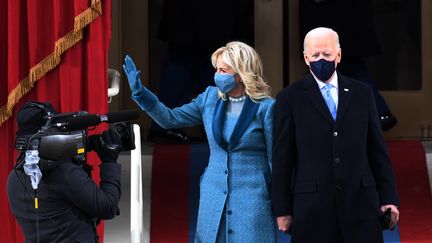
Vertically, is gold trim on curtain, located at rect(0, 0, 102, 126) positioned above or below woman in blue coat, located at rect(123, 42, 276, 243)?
above

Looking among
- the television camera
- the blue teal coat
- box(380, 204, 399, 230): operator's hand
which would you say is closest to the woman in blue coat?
the blue teal coat

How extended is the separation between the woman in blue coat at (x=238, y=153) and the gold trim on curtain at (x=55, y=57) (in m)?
0.97

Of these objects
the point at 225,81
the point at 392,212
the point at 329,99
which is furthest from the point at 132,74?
the point at 392,212

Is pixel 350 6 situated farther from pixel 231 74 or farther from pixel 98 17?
pixel 231 74

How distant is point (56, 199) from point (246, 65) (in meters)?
1.03

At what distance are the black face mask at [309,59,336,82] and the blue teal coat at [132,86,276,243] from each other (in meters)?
0.28

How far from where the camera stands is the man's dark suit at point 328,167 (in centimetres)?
383

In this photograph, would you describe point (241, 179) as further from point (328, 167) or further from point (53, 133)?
point (53, 133)

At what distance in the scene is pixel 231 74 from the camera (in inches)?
158

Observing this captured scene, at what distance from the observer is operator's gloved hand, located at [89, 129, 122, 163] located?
3.56 m

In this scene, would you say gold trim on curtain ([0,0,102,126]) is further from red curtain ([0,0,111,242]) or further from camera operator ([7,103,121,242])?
camera operator ([7,103,121,242])

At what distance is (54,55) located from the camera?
4988 millimetres

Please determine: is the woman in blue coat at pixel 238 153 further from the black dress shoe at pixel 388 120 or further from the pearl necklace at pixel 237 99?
the black dress shoe at pixel 388 120

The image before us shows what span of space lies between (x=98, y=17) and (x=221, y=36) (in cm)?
169
